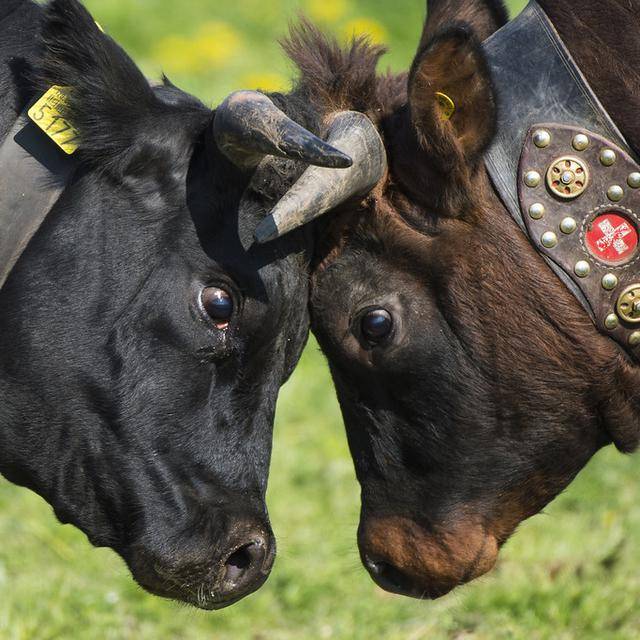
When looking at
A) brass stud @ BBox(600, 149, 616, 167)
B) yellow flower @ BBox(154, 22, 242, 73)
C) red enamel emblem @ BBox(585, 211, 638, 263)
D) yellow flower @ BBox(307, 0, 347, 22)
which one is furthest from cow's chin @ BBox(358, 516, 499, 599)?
yellow flower @ BBox(307, 0, 347, 22)

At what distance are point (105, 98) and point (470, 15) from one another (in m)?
1.34

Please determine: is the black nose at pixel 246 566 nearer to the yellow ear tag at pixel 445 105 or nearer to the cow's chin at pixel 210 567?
the cow's chin at pixel 210 567

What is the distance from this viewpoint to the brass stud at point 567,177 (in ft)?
12.5

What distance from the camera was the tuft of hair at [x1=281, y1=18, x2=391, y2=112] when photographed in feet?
13.6

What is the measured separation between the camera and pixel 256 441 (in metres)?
3.89

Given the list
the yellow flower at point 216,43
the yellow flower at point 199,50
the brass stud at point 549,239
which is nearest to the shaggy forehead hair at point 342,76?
the brass stud at point 549,239

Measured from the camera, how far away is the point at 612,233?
151 inches

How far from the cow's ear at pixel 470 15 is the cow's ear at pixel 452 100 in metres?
0.37

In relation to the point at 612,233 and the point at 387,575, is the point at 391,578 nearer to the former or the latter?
the point at 387,575

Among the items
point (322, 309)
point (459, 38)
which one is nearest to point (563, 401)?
point (322, 309)

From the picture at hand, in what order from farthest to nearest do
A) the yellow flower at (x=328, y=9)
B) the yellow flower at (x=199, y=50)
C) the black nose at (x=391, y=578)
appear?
the yellow flower at (x=328, y=9) → the yellow flower at (x=199, y=50) → the black nose at (x=391, y=578)

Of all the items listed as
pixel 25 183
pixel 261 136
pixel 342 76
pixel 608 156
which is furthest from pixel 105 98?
pixel 608 156

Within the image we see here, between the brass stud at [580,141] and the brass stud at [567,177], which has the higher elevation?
the brass stud at [580,141]

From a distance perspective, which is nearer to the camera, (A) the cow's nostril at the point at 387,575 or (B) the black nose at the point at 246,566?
(B) the black nose at the point at 246,566
